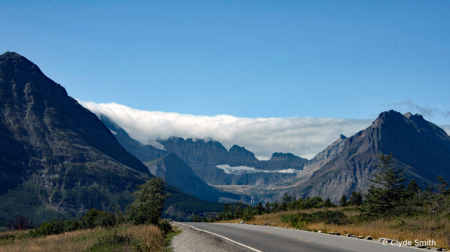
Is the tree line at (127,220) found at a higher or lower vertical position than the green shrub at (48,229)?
higher

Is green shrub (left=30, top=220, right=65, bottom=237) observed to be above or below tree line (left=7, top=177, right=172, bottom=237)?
below

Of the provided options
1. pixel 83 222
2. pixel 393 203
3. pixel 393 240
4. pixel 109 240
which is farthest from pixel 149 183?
pixel 393 240

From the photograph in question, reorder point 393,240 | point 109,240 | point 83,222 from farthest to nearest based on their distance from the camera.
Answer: point 83,222 → point 109,240 → point 393,240

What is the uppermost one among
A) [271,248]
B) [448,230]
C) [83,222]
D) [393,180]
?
[393,180]

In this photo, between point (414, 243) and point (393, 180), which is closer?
point (414, 243)

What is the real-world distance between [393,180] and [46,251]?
48.1 meters

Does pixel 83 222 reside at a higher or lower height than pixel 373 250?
lower

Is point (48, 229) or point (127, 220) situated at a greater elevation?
point (127, 220)

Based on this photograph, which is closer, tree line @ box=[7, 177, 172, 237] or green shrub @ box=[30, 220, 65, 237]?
tree line @ box=[7, 177, 172, 237]

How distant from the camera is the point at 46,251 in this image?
22984mm

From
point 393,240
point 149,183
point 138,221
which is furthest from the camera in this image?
point 149,183

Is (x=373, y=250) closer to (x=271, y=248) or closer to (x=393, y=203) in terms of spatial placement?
(x=271, y=248)

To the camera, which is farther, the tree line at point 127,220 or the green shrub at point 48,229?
the green shrub at point 48,229

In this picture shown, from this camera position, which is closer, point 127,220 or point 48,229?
point 127,220
